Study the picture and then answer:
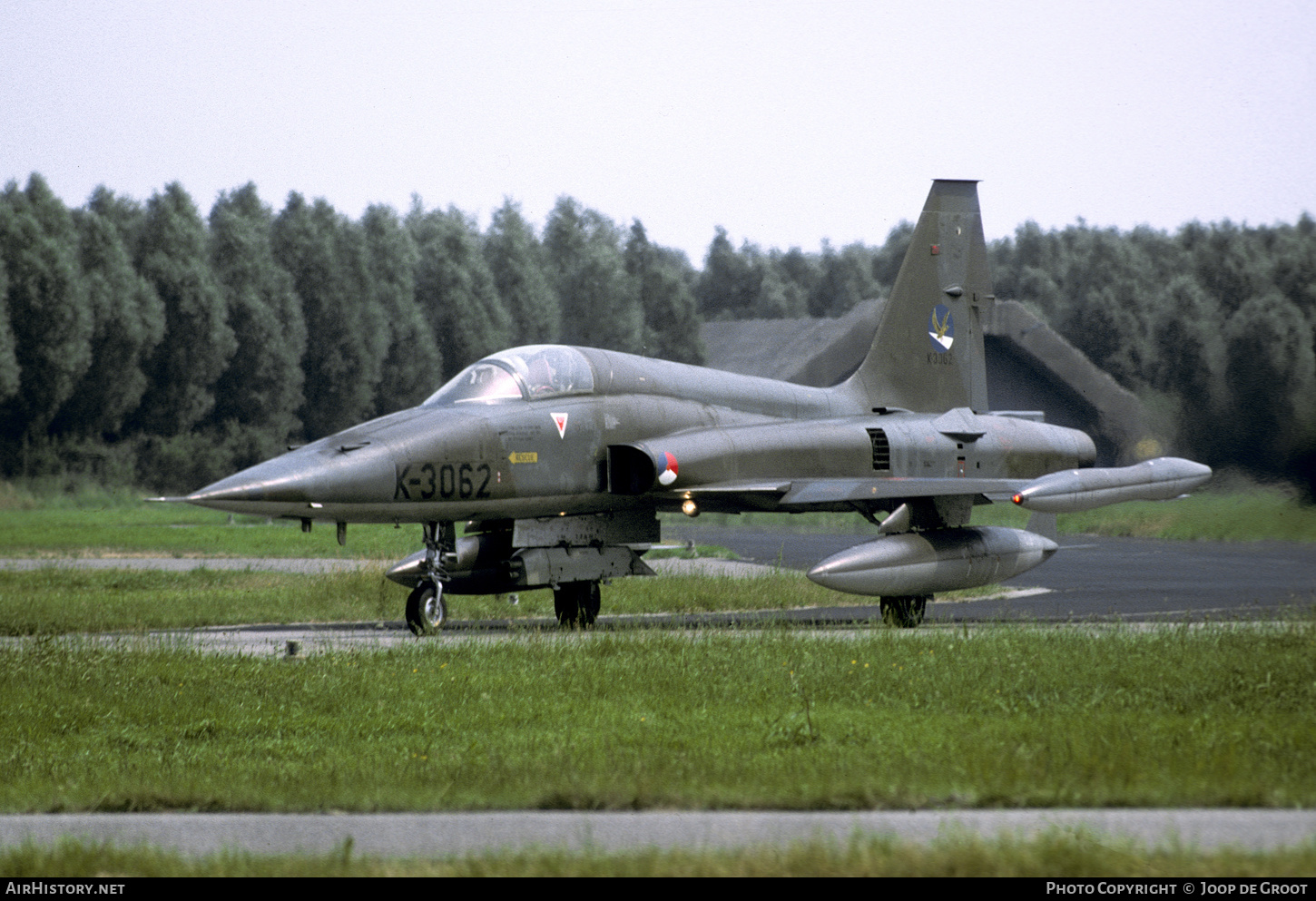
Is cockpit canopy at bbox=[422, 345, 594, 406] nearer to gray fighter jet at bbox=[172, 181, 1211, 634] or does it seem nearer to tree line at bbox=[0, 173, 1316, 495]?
gray fighter jet at bbox=[172, 181, 1211, 634]

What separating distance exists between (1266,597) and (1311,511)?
1562 millimetres

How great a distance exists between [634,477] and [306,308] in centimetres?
4579

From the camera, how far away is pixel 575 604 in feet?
57.4

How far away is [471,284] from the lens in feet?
206

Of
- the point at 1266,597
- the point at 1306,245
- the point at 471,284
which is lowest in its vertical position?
the point at 1266,597

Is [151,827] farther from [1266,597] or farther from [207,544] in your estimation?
[207,544]

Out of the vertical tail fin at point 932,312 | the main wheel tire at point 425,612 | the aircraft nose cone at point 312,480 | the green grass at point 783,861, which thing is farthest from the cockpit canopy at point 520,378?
the green grass at point 783,861

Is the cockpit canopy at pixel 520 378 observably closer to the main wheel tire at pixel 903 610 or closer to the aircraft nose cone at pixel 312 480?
the aircraft nose cone at pixel 312 480

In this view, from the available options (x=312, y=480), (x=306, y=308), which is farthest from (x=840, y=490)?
(x=306, y=308)

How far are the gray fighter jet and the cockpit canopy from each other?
0.07ft

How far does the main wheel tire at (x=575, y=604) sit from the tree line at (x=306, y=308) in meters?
20.3

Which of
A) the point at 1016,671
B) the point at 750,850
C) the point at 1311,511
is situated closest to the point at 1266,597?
the point at 1311,511

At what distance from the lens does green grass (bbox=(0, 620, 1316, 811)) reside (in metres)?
7.00

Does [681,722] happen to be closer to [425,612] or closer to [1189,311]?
[425,612]
